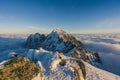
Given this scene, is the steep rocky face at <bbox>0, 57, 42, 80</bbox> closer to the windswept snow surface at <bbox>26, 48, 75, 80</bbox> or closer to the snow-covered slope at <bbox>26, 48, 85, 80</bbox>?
the windswept snow surface at <bbox>26, 48, 75, 80</bbox>

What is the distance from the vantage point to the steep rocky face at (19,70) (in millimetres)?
42247

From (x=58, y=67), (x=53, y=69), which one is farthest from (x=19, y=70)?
(x=58, y=67)

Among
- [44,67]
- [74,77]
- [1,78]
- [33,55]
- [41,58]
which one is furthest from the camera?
[33,55]

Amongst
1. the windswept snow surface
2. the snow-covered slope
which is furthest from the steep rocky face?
the snow-covered slope

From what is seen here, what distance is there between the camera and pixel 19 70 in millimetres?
45000

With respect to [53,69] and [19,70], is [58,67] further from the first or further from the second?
[19,70]

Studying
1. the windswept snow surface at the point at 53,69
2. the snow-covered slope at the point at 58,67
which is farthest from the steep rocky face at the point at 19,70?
the snow-covered slope at the point at 58,67

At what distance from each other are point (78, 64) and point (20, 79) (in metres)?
23.4

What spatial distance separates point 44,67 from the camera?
55.7 meters

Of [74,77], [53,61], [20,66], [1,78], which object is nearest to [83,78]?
[74,77]

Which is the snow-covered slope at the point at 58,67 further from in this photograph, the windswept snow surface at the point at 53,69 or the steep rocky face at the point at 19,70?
the steep rocky face at the point at 19,70

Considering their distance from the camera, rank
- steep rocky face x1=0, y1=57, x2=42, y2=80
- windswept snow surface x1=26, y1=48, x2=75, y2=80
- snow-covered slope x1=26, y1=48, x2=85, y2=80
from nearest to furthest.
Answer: steep rocky face x1=0, y1=57, x2=42, y2=80 → windswept snow surface x1=26, y1=48, x2=75, y2=80 → snow-covered slope x1=26, y1=48, x2=85, y2=80

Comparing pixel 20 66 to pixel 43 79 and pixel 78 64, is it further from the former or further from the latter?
pixel 78 64

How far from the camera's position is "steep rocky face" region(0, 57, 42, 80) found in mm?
42247
